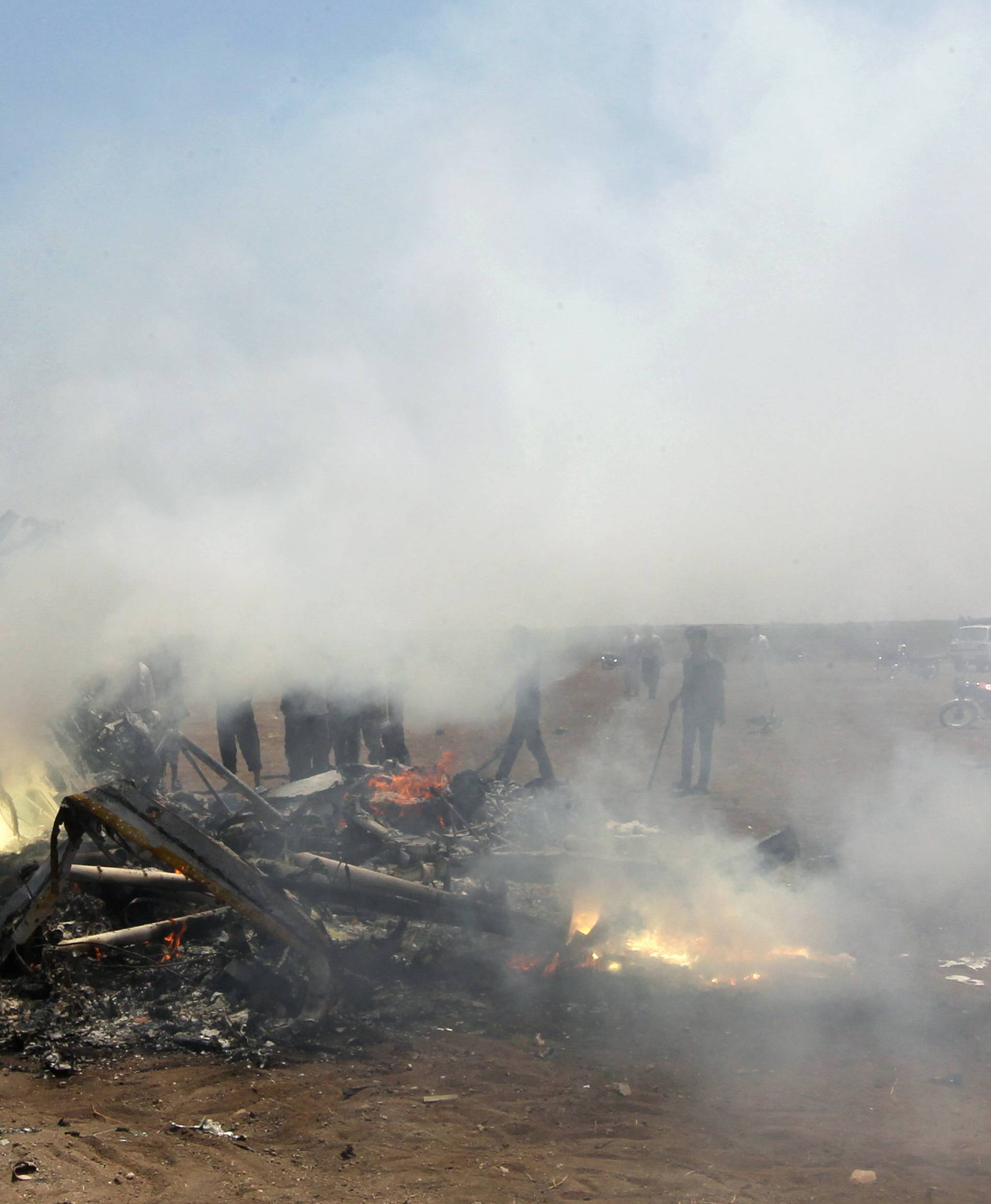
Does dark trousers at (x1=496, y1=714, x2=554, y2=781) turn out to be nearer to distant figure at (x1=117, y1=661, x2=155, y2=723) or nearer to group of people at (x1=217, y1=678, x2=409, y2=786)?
group of people at (x1=217, y1=678, x2=409, y2=786)

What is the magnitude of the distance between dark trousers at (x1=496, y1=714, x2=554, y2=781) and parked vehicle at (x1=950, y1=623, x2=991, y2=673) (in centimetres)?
2849

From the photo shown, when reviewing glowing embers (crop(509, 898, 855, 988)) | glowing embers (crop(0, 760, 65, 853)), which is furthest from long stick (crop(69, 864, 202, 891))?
glowing embers (crop(509, 898, 855, 988))

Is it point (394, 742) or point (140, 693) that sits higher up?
point (140, 693)

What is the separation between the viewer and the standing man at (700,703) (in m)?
13.1

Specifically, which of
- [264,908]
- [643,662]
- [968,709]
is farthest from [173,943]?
[643,662]

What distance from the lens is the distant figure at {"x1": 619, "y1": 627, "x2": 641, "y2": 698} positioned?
91.8 feet

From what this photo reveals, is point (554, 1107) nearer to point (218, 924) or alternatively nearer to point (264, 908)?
point (264, 908)

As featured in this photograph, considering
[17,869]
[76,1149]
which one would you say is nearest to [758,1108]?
[76,1149]

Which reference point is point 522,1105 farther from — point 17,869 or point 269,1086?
point 17,869

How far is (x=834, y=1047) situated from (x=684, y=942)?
167 centimetres

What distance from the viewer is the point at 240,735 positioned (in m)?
13.2

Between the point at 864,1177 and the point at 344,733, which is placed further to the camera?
the point at 344,733

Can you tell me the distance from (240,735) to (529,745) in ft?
13.8

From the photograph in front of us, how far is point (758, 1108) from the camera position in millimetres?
5062
